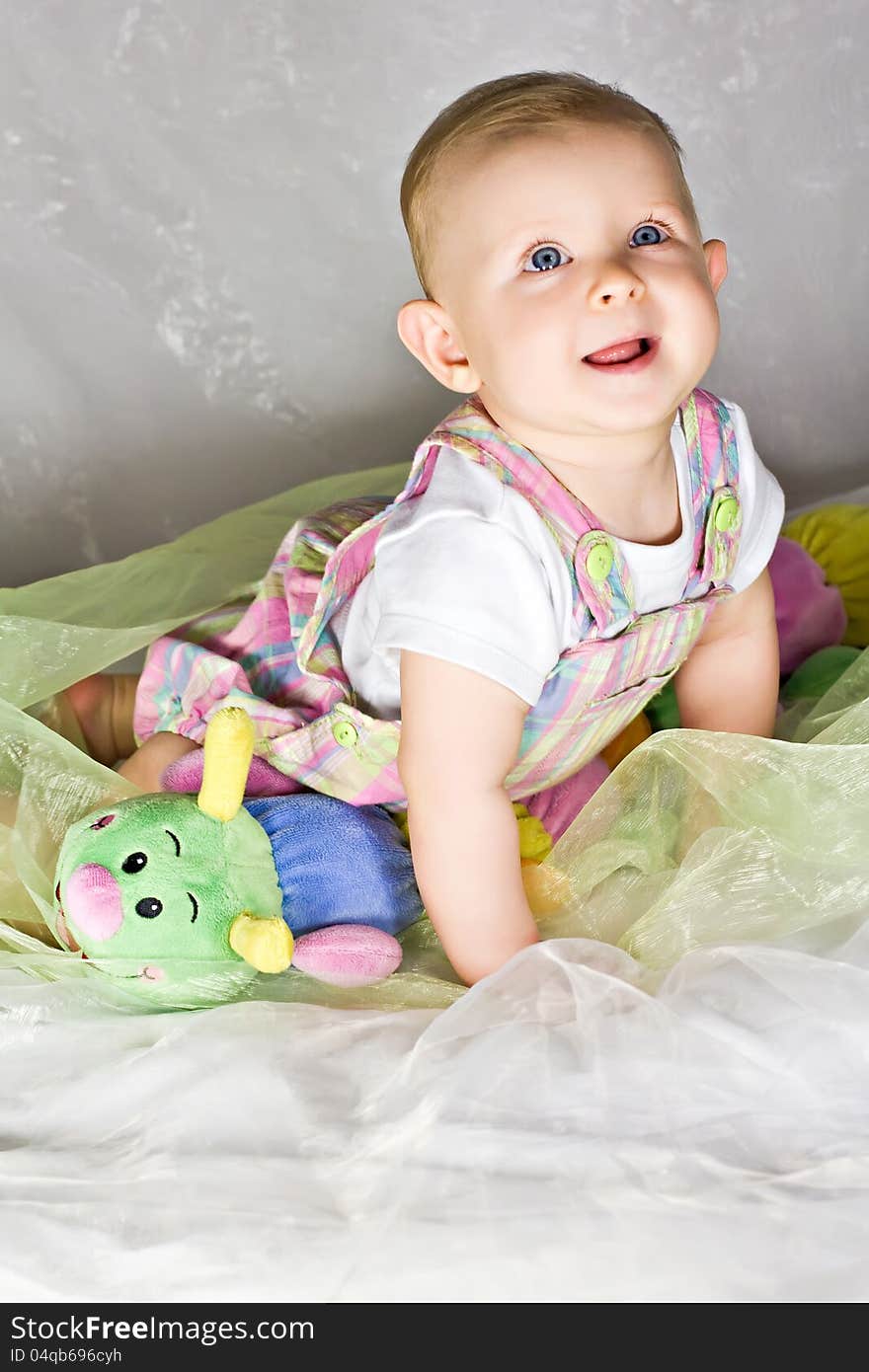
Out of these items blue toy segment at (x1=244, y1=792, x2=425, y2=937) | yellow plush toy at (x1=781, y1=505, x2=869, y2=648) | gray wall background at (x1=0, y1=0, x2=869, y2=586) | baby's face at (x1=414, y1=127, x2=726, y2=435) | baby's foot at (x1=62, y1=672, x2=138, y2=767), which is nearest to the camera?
baby's face at (x1=414, y1=127, x2=726, y2=435)

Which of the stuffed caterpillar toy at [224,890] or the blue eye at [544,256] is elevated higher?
the blue eye at [544,256]

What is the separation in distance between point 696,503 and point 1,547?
76 cm

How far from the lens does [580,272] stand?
0.87 m

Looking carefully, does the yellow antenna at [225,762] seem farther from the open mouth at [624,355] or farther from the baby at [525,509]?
the open mouth at [624,355]

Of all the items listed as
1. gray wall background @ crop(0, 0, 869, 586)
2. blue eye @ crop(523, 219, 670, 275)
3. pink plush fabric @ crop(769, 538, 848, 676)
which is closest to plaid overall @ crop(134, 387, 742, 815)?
blue eye @ crop(523, 219, 670, 275)

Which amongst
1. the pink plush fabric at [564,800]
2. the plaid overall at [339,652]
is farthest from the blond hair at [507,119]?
the pink plush fabric at [564,800]

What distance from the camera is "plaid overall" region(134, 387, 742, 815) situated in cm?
94

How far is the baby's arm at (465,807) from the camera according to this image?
0.91m

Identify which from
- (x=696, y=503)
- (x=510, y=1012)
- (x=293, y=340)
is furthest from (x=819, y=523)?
(x=510, y=1012)

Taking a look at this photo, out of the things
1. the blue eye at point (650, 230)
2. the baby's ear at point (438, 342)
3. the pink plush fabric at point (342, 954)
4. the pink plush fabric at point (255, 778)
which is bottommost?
the pink plush fabric at point (342, 954)

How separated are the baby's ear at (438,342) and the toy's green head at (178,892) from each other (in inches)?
9.4

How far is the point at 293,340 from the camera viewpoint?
1593 mm

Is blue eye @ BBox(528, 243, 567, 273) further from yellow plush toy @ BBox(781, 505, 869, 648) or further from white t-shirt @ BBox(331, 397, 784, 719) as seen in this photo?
yellow plush toy @ BBox(781, 505, 869, 648)

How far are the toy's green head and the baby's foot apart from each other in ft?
0.82
